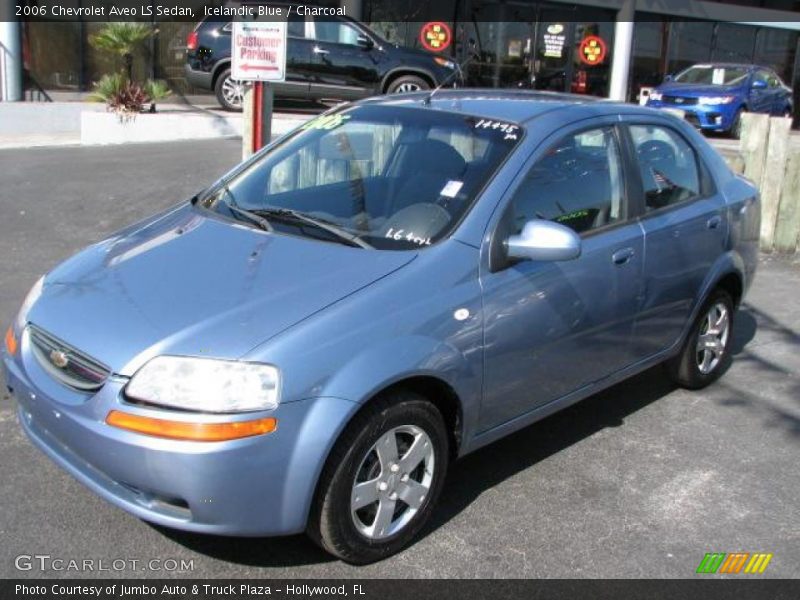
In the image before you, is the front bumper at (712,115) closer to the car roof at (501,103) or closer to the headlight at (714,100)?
the headlight at (714,100)

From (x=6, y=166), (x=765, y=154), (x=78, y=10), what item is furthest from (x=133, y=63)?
(x=765, y=154)

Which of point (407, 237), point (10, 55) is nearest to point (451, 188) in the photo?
point (407, 237)

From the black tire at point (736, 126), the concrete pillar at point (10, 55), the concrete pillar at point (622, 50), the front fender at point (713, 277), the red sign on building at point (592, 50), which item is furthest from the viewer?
the red sign on building at point (592, 50)

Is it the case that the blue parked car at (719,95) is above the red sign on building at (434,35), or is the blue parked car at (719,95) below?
below

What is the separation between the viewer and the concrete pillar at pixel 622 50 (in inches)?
830

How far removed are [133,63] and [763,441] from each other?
50.5 feet

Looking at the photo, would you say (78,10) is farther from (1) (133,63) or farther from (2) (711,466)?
(2) (711,466)

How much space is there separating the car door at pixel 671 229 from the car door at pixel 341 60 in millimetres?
10168

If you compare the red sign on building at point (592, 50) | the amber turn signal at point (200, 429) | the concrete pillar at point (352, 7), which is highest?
the concrete pillar at point (352, 7)

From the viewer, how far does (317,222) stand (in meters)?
3.62

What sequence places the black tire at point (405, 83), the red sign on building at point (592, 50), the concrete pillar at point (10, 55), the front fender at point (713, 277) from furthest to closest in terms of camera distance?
the red sign on building at point (592, 50) < the concrete pillar at point (10, 55) < the black tire at point (405, 83) < the front fender at point (713, 277)

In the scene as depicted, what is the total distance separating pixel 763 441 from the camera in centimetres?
442

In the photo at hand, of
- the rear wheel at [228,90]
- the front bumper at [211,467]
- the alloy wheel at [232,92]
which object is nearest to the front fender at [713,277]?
the front bumper at [211,467]

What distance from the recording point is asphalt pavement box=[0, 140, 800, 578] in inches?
125
